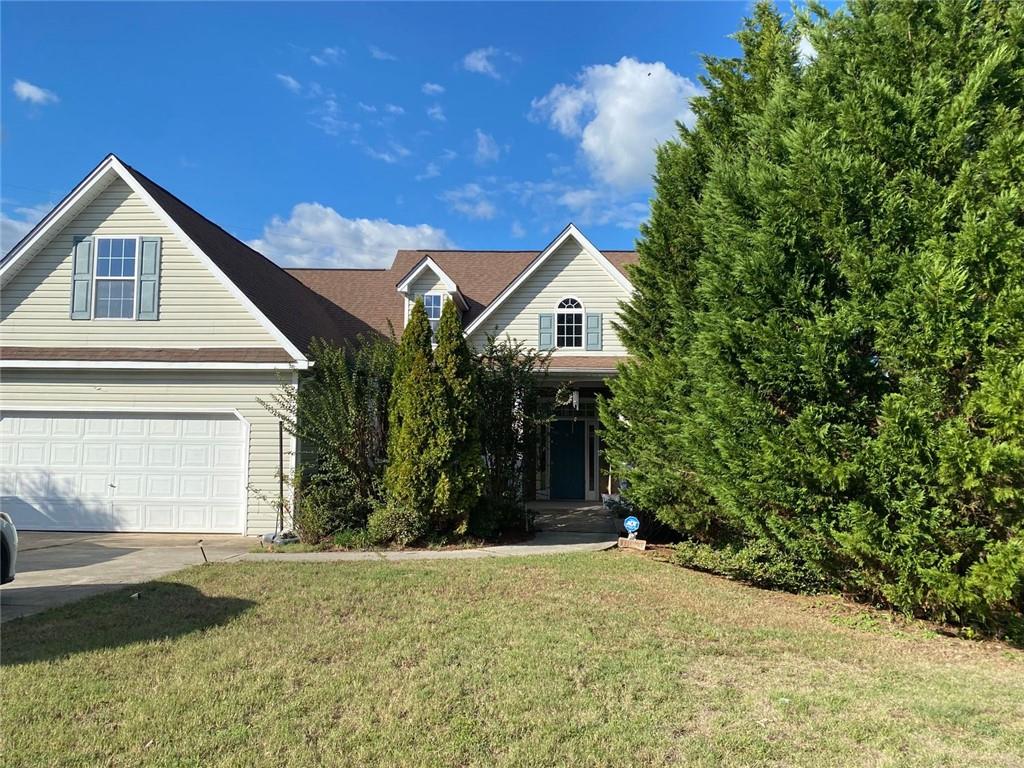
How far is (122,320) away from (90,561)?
530cm

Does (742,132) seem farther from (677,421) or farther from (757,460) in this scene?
(757,460)

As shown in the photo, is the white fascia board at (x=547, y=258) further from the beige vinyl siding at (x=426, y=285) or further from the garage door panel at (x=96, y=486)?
the garage door panel at (x=96, y=486)

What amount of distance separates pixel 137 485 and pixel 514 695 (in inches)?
409

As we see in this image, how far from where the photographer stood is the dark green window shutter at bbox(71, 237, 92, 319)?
12.5 metres

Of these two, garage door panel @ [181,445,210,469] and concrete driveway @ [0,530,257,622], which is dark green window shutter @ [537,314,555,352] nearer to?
garage door panel @ [181,445,210,469]

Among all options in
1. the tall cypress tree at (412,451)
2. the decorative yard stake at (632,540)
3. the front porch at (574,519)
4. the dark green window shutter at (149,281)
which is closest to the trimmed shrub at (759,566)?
the decorative yard stake at (632,540)

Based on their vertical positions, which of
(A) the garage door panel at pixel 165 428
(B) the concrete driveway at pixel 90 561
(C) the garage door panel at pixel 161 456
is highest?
(A) the garage door panel at pixel 165 428

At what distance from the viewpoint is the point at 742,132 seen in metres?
9.23

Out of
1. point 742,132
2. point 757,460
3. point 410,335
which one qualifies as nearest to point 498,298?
point 410,335

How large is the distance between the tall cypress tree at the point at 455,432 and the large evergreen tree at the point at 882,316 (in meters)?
3.69

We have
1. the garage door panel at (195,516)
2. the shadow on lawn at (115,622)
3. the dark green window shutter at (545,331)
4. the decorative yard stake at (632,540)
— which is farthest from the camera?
the dark green window shutter at (545,331)

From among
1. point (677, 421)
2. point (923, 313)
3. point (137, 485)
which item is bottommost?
point (137, 485)

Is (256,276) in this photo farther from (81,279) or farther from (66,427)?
(66,427)

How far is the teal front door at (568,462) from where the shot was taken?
61.0ft
